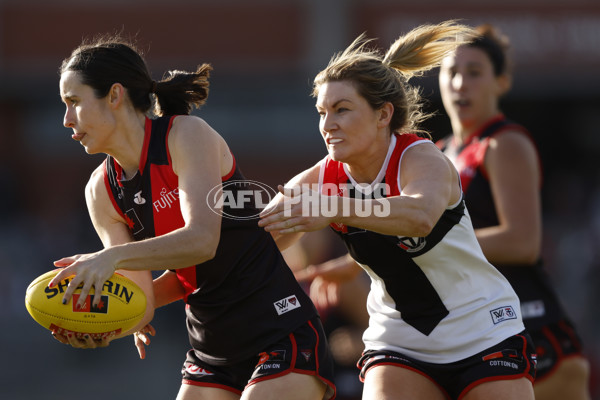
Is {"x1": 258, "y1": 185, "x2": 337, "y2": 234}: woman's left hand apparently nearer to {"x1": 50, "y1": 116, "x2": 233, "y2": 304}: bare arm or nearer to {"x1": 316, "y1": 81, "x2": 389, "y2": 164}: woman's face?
{"x1": 50, "y1": 116, "x2": 233, "y2": 304}: bare arm

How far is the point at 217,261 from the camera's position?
3867 mm

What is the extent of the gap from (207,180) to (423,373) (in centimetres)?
120

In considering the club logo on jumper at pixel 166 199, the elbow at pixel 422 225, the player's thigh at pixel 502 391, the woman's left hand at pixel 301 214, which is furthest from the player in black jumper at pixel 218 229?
the elbow at pixel 422 225

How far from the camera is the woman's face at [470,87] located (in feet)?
17.7

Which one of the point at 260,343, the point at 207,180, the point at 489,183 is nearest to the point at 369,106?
the point at 207,180

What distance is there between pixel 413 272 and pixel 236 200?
2.64 feet

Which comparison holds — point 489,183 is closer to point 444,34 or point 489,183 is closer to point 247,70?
point 444,34

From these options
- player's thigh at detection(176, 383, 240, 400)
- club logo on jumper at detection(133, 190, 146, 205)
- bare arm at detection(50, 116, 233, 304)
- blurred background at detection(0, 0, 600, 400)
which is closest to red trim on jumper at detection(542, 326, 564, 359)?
player's thigh at detection(176, 383, 240, 400)

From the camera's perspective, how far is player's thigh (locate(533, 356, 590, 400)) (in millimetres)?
5145

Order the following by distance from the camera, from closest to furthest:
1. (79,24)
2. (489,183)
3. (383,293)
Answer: (383,293), (489,183), (79,24)

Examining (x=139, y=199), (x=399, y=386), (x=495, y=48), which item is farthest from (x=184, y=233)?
(x=495, y=48)

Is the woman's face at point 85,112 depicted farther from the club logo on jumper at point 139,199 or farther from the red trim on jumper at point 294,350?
the red trim on jumper at point 294,350

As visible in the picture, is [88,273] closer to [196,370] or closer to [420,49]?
[196,370]

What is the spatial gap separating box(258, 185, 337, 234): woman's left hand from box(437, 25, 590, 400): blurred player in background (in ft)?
6.20
